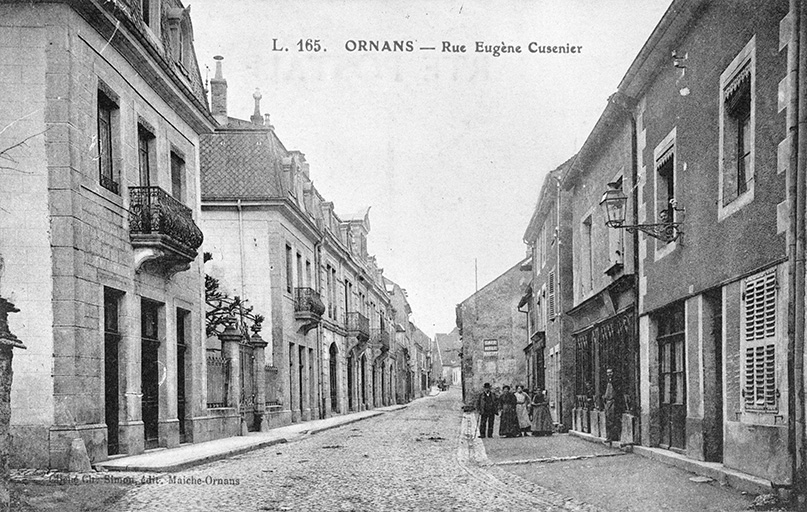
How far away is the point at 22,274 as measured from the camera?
1153cm

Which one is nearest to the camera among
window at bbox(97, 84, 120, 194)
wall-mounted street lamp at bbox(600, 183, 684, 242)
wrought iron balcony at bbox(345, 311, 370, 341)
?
wall-mounted street lamp at bbox(600, 183, 684, 242)

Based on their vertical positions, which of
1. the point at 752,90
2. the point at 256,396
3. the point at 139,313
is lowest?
the point at 256,396

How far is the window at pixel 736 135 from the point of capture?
897cm

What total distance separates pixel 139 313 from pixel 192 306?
10.8 ft

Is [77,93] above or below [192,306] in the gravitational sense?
above

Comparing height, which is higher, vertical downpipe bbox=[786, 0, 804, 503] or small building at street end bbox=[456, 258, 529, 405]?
vertical downpipe bbox=[786, 0, 804, 503]

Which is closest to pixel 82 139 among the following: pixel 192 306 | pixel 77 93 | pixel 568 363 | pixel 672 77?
pixel 77 93

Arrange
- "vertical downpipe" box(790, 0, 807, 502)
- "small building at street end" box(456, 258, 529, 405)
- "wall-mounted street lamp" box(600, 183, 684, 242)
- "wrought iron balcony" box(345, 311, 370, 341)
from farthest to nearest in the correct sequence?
"small building at street end" box(456, 258, 529, 405) → "wrought iron balcony" box(345, 311, 370, 341) → "wall-mounted street lamp" box(600, 183, 684, 242) → "vertical downpipe" box(790, 0, 807, 502)

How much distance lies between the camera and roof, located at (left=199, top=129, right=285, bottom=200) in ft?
84.1

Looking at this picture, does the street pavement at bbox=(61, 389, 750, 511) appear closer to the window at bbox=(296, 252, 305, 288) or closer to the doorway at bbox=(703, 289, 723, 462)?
the doorway at bbox=(703, 289, 723, 462)

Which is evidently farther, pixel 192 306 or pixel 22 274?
pixel 192 306

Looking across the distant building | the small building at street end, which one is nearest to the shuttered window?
the small building at street end

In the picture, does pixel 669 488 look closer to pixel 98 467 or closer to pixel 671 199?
pixel 671 199

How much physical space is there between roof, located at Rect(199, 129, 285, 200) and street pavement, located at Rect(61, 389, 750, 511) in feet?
36.9
